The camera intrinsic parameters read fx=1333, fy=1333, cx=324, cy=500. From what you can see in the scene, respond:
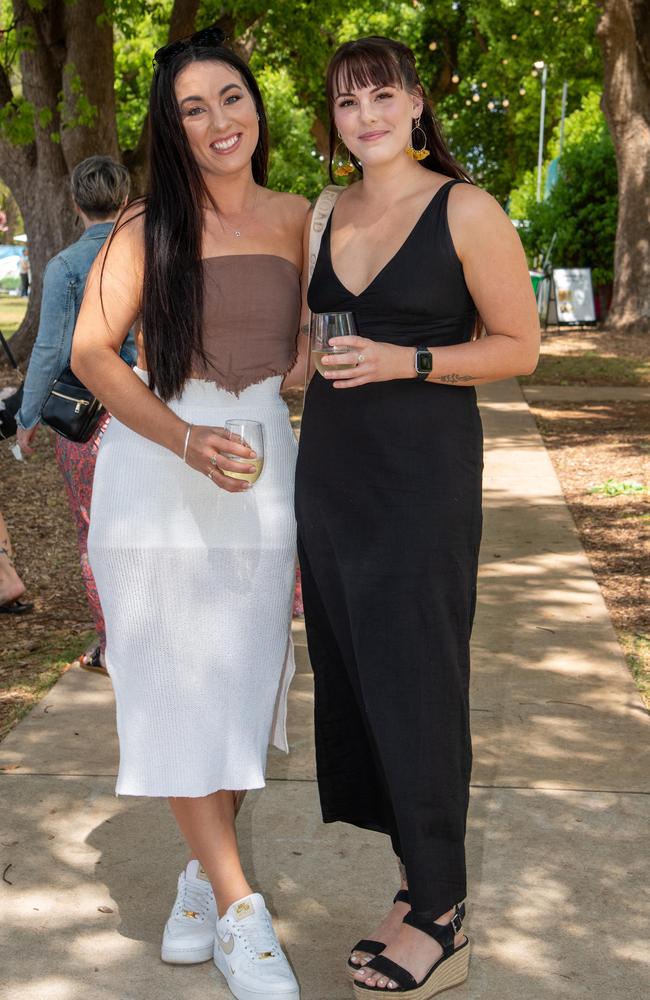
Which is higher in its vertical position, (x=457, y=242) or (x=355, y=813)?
(x=457, y=242)

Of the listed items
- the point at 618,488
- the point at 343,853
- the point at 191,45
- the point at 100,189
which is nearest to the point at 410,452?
the point at 191,45

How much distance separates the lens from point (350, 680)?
3.13m

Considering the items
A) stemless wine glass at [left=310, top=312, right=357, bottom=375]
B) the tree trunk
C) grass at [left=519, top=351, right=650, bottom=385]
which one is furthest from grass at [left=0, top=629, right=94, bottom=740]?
the tree trunk

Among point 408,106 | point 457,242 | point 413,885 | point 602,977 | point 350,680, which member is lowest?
point 602,977

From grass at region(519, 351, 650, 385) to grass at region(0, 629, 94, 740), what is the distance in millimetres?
9030

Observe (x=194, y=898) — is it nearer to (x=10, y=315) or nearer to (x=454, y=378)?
(x=454, y=378)

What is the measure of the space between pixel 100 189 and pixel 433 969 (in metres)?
3.50

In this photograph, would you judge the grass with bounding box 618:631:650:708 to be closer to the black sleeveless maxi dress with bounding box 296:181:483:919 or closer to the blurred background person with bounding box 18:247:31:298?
the black sleeveless maxi dress with bounding box 296:181:483:919

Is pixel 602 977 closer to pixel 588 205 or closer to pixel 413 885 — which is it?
pixel 413 885

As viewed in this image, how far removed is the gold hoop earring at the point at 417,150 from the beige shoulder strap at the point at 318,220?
0.23 m

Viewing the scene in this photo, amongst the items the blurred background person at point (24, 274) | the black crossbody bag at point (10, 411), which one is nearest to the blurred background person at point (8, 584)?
the black crossbody bag at point (10, 411)

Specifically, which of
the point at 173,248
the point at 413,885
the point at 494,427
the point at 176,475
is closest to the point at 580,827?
the point at 413,885

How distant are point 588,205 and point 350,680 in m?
21.2

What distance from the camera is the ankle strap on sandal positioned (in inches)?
122
